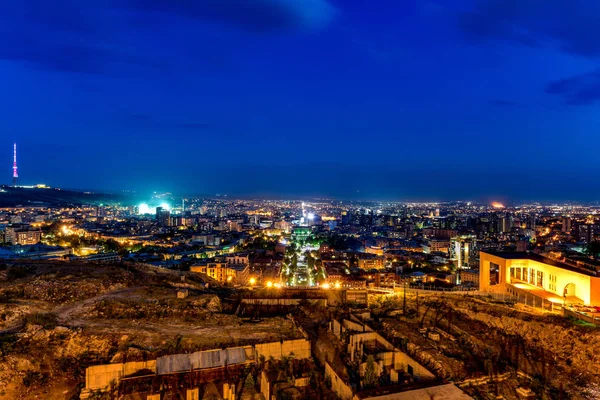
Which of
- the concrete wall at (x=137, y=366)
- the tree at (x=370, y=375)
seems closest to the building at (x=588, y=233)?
the tree at (x=370, y=375)

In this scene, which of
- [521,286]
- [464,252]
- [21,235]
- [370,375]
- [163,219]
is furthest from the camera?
[163,219]

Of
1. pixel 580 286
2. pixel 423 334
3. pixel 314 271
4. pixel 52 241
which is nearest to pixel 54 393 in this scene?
pixel 423 334

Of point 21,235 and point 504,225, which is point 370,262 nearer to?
point 504,225

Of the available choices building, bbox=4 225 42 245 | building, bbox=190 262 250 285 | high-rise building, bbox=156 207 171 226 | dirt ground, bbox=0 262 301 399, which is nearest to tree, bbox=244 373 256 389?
dirt ground, bbox=0 262 301 399

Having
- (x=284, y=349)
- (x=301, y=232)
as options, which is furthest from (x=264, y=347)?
(x=301, y=232)

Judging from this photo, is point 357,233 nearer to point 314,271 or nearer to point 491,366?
point 314,271

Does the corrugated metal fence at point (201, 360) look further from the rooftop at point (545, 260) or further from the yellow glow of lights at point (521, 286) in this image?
the rooftop at point (545, 260)
